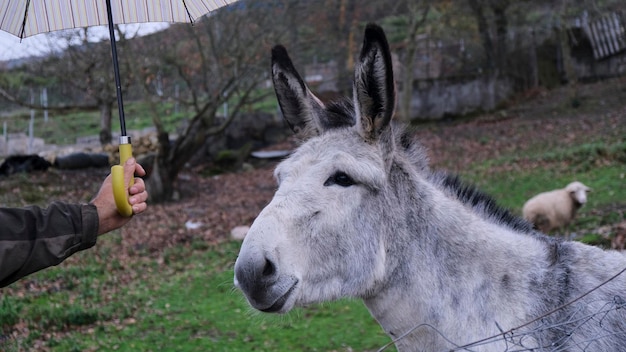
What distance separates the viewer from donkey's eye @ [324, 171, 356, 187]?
8.19 feet

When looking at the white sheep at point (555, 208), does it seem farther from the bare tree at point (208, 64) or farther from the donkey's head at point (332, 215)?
the bare tree at point (208, 64)

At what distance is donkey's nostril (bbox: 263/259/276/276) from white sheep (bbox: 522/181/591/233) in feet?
27.9

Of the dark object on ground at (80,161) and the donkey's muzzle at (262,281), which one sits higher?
the donkey's muzzle at (262,281)

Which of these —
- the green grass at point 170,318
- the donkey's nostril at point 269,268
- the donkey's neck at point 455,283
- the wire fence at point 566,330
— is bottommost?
the green grass at point 170,318

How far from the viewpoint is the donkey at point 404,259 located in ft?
7.50

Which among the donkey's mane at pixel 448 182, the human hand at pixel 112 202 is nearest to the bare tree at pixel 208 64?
the human hand at pixel 112 202

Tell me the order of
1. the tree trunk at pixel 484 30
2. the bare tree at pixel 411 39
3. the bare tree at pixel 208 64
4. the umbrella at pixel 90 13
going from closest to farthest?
the umbrella at pixel 90 13
the bare tree at pixel 208 64
the bare tree at pixel 411 39
the tree trunk at pixel 484 30

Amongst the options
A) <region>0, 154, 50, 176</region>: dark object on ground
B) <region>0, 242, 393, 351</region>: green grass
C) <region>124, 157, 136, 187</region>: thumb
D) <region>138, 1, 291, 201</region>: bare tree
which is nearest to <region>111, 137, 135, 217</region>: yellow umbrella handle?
<region>124, 157, 136, 187</region>: thumb

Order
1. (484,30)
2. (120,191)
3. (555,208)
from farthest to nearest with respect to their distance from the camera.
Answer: (484,30) < (555,208) < (120,191)

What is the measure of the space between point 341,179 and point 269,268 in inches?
19.8

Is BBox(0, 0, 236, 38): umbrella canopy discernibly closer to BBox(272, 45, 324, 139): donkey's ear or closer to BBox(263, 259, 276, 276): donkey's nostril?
BBox(272, 45, 324, 139): donkey's ear

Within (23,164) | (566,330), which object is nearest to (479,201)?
(566,330)

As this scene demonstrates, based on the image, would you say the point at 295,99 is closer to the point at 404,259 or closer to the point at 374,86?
the point at 374,86

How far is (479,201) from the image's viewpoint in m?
2.73
